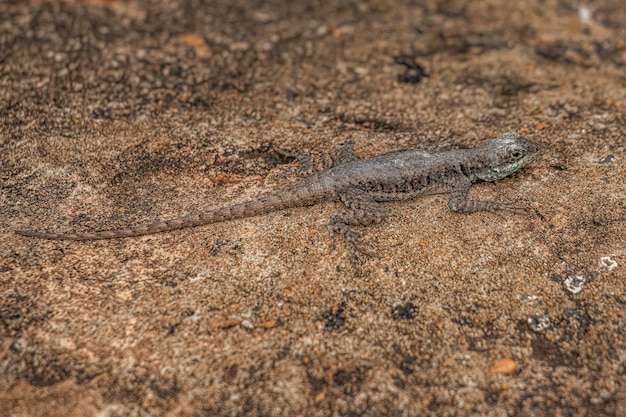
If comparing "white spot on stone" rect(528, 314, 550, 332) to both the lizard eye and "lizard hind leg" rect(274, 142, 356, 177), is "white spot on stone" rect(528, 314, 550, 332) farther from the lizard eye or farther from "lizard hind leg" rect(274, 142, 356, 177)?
"lizard hind leg" rect(274, 142, 356, 177)

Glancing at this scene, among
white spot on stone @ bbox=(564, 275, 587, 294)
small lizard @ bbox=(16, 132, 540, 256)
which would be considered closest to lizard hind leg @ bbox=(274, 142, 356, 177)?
small lizard @ bbox=(16, 132, 540, 256)

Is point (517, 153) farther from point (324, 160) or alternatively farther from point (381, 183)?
point (324, 160)

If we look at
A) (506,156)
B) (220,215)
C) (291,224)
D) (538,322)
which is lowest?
(538,322)

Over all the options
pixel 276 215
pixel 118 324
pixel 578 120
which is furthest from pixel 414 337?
pixel 578 120

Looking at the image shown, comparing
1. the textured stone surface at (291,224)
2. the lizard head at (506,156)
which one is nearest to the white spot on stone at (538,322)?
the textured stone surface at (291,224)

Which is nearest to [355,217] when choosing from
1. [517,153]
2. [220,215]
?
[220,215]

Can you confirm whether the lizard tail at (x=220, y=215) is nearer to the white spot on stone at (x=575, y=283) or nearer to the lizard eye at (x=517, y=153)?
the lizard eye at (x=517, y=153)
